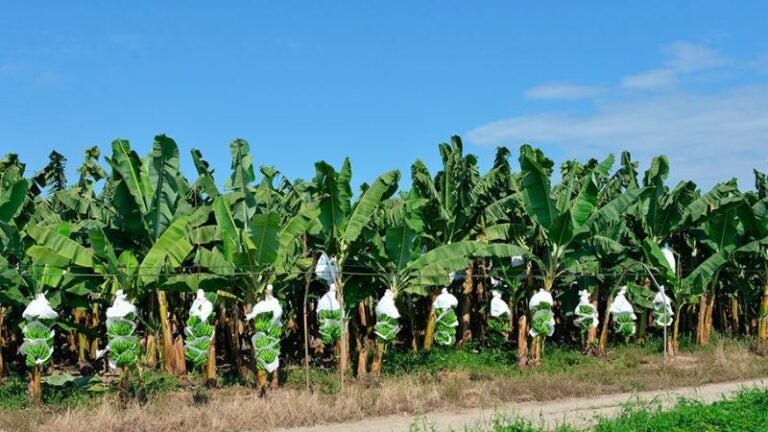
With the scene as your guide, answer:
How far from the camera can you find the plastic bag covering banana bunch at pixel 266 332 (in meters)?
12.9

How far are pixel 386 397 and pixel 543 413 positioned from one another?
2.32 m

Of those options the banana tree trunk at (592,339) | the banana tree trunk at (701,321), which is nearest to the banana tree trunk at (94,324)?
the banana tree trunk at (592,339)

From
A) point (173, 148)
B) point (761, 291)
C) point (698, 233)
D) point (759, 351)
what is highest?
point (173, 148)

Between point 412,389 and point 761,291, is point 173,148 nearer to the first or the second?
point 412,389

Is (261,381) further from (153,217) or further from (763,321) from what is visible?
(763,321)

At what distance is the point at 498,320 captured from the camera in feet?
53.4

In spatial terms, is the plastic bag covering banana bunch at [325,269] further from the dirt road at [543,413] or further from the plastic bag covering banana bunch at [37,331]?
the plastic bag covering banana bunch at [37,331]

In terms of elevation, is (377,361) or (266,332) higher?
(266,332)

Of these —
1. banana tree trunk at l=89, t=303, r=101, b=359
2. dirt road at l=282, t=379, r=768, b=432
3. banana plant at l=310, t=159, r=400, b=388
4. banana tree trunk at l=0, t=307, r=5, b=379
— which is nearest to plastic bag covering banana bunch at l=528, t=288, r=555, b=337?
dirt road at l=282, t=379, r=768, b=432

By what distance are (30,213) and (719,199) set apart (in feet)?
49.4

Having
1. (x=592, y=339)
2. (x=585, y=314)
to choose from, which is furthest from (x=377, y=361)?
(x=592, y=339)

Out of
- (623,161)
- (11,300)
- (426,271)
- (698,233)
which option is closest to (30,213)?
(11,300)

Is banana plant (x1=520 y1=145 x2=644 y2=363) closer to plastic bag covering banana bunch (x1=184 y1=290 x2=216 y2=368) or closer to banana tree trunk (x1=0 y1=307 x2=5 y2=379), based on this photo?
plastic bag covering banana bunch (x1=184 y1=290 x2=216 y2=368)

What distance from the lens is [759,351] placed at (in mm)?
17375
